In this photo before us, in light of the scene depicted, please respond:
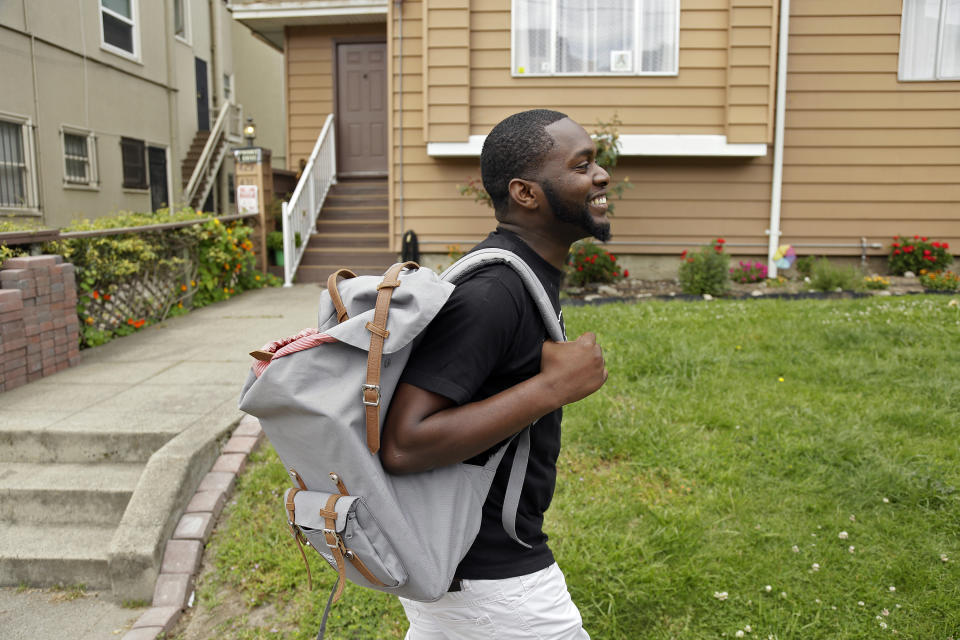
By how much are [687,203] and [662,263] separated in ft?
2.70

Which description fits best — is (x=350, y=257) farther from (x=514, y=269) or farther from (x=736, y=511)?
(x=514, y=269)

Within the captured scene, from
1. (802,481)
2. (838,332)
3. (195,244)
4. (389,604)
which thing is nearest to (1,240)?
Result: (195,244)

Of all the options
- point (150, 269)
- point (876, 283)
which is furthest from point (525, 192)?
point (876, 283)

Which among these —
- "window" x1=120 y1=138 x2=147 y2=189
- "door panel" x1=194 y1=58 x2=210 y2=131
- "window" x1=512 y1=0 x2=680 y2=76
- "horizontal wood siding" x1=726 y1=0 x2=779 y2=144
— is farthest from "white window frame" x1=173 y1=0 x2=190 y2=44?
"horizontal wood siding" x1=726 y1=0 x2=779 y2=144

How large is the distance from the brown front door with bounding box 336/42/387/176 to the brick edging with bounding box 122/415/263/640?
9231 mm

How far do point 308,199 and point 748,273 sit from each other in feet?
20.8

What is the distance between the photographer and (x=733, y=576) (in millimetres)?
3164

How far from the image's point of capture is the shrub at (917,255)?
9430 mm

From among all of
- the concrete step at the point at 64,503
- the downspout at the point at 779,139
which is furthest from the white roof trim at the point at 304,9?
the concrete step at the point at 64,503

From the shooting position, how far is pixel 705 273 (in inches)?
338

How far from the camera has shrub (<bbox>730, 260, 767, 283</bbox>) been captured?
375 inches

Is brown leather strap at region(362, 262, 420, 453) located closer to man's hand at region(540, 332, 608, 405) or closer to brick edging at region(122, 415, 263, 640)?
man's hand at region(540, 332, 608, 405)

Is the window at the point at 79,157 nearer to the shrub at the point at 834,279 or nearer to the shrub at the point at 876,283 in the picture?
→ the shrub at the point at 834,279

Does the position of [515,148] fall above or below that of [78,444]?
above
